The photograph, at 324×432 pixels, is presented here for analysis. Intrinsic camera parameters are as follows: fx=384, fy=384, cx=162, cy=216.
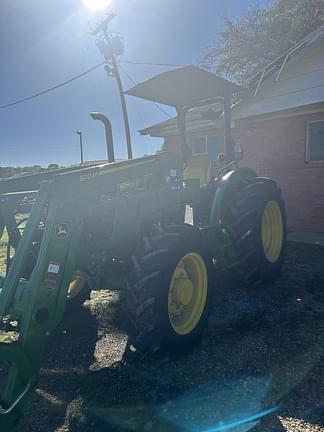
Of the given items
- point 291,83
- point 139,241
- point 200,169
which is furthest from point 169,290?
point 291,83

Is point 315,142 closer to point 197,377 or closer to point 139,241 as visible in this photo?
point 139,241

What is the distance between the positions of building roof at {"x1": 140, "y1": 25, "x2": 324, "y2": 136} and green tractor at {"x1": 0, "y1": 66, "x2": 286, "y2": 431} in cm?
369

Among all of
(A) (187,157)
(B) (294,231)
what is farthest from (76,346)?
(B) (294,231)

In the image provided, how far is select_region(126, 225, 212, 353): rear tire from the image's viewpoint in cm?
285

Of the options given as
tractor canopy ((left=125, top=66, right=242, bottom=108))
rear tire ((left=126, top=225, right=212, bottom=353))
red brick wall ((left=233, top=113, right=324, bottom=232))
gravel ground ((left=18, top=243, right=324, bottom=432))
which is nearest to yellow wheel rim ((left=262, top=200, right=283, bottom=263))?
gravel ground ((left=18, top=243, right=324, bottom=432))

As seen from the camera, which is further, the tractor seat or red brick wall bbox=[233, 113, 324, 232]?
red brick wall bbox=[233, 113, 324, 232]

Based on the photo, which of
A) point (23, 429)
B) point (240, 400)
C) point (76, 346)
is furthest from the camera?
point (76, 346)

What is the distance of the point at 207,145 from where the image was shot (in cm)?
1123

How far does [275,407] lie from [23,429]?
165cm

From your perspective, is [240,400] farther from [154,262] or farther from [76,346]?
[76,346]

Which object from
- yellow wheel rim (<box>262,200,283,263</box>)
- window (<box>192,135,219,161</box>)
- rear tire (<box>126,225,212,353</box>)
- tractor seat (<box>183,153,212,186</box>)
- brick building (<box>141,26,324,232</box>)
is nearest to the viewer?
rear tire (<box>126,225,212,353</box>)

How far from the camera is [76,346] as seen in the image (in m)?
3.55

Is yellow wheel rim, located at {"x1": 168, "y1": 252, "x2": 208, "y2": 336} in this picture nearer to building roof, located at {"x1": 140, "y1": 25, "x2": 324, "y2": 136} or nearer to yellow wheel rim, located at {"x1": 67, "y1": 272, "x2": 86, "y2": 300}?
yellow wheel rim, located at {"x1": 67, "y1": 272, "x2": 86, "y2": 300}

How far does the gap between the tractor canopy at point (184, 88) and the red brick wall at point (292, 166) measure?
12.9 ft
